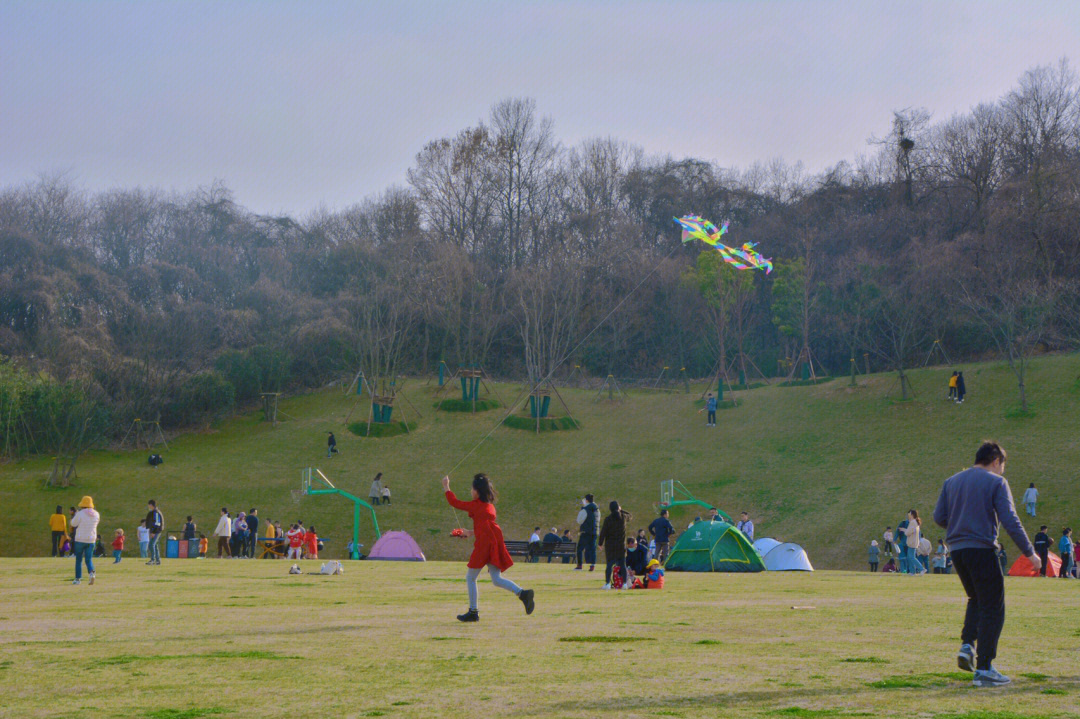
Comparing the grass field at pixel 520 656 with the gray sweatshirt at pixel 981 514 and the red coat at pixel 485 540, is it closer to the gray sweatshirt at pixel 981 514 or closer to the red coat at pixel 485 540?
the red coat at pixel 485 540

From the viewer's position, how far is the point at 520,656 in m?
7.42

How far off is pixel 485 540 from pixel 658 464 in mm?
33475

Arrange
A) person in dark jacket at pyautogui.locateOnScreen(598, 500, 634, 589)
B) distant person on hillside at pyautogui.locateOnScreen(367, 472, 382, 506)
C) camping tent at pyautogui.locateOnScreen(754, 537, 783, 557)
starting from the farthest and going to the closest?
distant person on hillside at pyautogui.locateOnScreen(367, 472, 382, 506) < camping tent at pyautogui.locateOnScreen(754, 537, 783, 557) < person in dark jacket at pyautogui.locateOnScreen(598, 500, 634, 589)

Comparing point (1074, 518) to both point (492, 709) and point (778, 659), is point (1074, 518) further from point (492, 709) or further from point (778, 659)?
point (492, 709)

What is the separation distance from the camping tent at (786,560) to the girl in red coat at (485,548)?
16228mm

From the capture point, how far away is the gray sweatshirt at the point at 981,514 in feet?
21.6

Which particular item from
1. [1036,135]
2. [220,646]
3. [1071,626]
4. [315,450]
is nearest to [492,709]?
[220,646]

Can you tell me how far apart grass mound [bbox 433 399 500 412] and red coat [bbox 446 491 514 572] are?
41496mm

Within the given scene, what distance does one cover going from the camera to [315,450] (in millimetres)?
47594

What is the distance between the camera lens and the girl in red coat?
10125 mm

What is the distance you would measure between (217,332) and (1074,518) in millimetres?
45457

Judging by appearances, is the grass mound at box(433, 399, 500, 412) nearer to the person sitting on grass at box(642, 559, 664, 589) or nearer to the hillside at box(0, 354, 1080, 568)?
the hillside at box(0, 354, 1080, 568)

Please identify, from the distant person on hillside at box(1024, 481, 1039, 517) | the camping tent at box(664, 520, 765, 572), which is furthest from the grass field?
the distant person on hillside at box(1024, 481, 1039, 517)

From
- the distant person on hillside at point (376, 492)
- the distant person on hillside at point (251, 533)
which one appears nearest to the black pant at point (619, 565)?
the distant person on hillside at point (251, 533)
